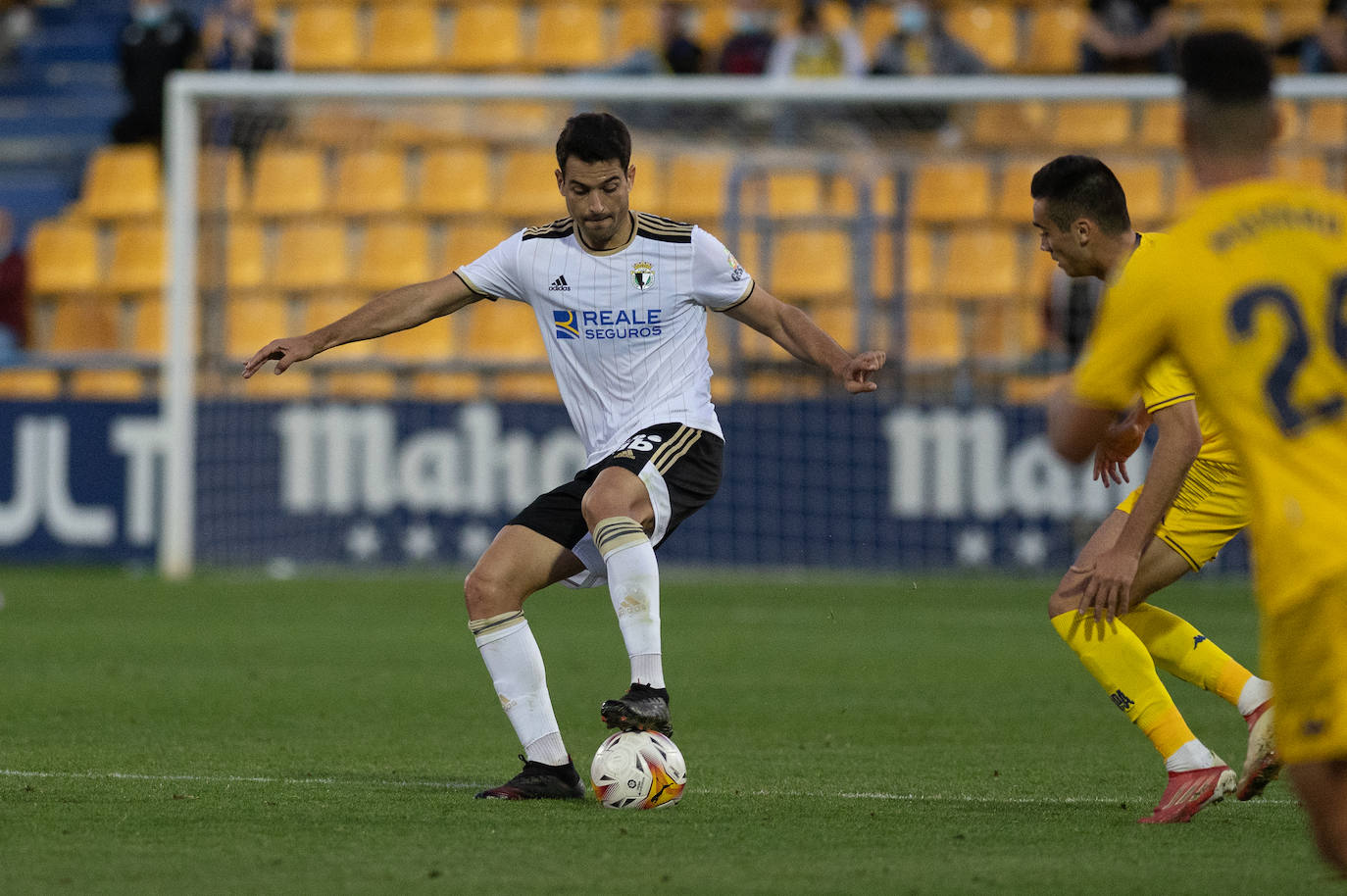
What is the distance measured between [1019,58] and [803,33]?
259 centimetres

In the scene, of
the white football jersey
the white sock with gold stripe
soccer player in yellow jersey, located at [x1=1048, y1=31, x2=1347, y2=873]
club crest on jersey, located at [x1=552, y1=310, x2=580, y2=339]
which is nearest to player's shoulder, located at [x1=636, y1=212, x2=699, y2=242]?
the white football jersey

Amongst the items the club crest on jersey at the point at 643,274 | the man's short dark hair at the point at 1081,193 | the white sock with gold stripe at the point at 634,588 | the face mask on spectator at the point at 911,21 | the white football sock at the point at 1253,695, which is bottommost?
the white football sock at the point at 1253,695

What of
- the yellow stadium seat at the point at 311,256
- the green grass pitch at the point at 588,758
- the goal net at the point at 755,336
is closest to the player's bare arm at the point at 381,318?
the green grass pitch at the point at 588,758

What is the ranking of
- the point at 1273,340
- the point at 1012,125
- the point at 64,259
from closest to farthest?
the point at 1273,340 → the point at 1012,125 → the point at 64,259

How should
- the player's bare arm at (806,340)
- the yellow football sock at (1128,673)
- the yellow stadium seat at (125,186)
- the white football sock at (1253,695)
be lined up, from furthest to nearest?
1. the yellow stadium seat at (125,186)
2. the player's bare arm at (806,340)
3. the white football sock at (1253,695)
4. the yellow football sock at (1128,673)

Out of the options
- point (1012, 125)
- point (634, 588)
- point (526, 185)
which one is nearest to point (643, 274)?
point (634, 588)

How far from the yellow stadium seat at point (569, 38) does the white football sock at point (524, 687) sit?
1293 centimetres

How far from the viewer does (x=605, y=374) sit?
6430 mm

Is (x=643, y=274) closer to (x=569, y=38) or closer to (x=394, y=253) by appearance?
(x=394, y=253)

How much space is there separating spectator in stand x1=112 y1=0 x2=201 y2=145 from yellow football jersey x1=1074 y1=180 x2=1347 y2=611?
1539 cm

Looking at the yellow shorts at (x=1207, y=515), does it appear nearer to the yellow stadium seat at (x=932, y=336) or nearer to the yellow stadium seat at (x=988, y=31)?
the yellow stadium seat at (x=932, y=336)

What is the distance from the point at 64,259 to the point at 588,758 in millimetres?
11880

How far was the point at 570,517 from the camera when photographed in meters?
6.27

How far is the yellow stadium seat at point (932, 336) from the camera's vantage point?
15.0 metres
